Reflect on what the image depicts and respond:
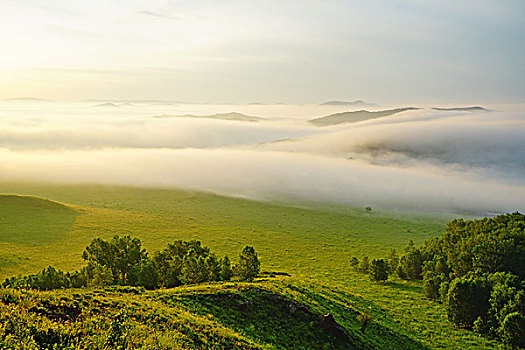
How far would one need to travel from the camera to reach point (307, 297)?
122 feet

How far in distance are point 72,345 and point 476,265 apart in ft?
159

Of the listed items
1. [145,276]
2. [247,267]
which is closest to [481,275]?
[247,267]

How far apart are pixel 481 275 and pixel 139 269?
136 feet

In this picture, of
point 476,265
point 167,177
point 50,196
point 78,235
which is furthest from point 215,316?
point 167,177

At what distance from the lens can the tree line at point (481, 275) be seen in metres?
37.1

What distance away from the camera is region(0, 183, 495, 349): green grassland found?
39.0 meters

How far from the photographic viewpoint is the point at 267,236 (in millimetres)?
90688

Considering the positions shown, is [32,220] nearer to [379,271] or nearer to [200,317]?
[200,317]

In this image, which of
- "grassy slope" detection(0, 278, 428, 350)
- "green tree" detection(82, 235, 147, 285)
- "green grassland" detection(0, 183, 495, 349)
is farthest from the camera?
"green tree" detection(82, 235, 147, 285)

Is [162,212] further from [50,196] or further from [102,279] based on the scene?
[102,279]

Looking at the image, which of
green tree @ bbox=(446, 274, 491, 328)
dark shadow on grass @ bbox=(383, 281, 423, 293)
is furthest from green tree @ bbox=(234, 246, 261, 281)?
green tree @ bbox=(446, 274, 491, 328)

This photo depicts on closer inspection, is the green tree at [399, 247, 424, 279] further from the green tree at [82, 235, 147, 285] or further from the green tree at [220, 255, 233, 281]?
the green tree at [82, 235, 147, 285]

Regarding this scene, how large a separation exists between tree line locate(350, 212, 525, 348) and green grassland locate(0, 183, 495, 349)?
2.15 m

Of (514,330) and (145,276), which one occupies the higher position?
(145,276)
